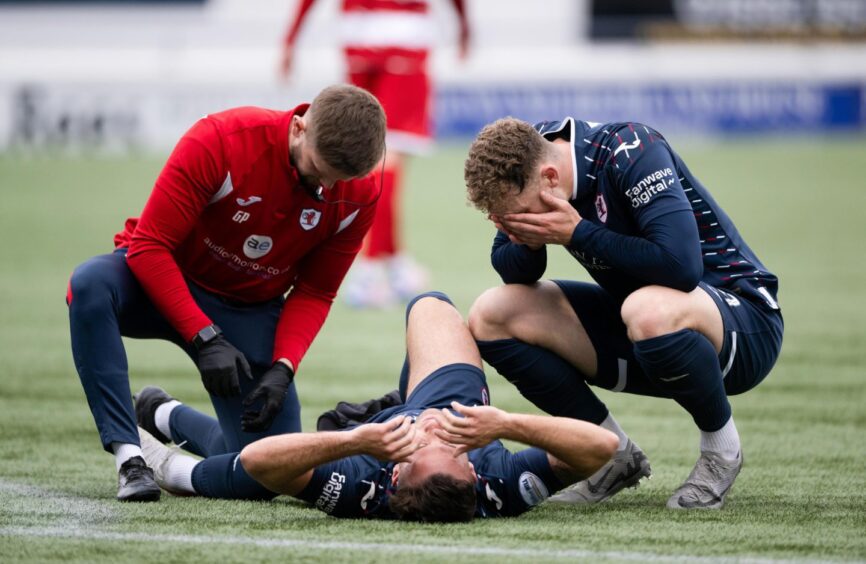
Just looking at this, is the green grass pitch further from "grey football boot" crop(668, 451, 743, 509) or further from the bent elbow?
the bent elbow

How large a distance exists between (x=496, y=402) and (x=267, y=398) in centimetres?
194

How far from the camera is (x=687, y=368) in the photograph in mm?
4082

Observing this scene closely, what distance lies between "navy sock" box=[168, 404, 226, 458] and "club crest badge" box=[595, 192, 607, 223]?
5.02 ft

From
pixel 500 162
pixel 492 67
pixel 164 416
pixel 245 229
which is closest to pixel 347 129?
pixel 500 162

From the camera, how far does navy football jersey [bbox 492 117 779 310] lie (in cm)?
409

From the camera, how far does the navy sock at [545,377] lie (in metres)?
4.43

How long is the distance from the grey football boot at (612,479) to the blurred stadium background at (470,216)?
60 mm

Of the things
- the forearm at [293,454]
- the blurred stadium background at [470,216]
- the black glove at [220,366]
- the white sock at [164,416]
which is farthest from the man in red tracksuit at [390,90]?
the forearm at [293,454]

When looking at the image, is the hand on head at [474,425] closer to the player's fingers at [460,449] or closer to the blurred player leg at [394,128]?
the player's fingers at [460,449]

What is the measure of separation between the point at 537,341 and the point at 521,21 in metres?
23.3

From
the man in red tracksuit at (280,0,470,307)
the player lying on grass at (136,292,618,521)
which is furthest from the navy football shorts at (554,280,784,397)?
the man in red tracksuit at (280,0,470,307)

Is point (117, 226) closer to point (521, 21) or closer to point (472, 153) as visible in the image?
point (472, 153)

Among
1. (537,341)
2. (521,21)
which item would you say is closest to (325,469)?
(537,341)

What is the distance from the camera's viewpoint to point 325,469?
4066mm
